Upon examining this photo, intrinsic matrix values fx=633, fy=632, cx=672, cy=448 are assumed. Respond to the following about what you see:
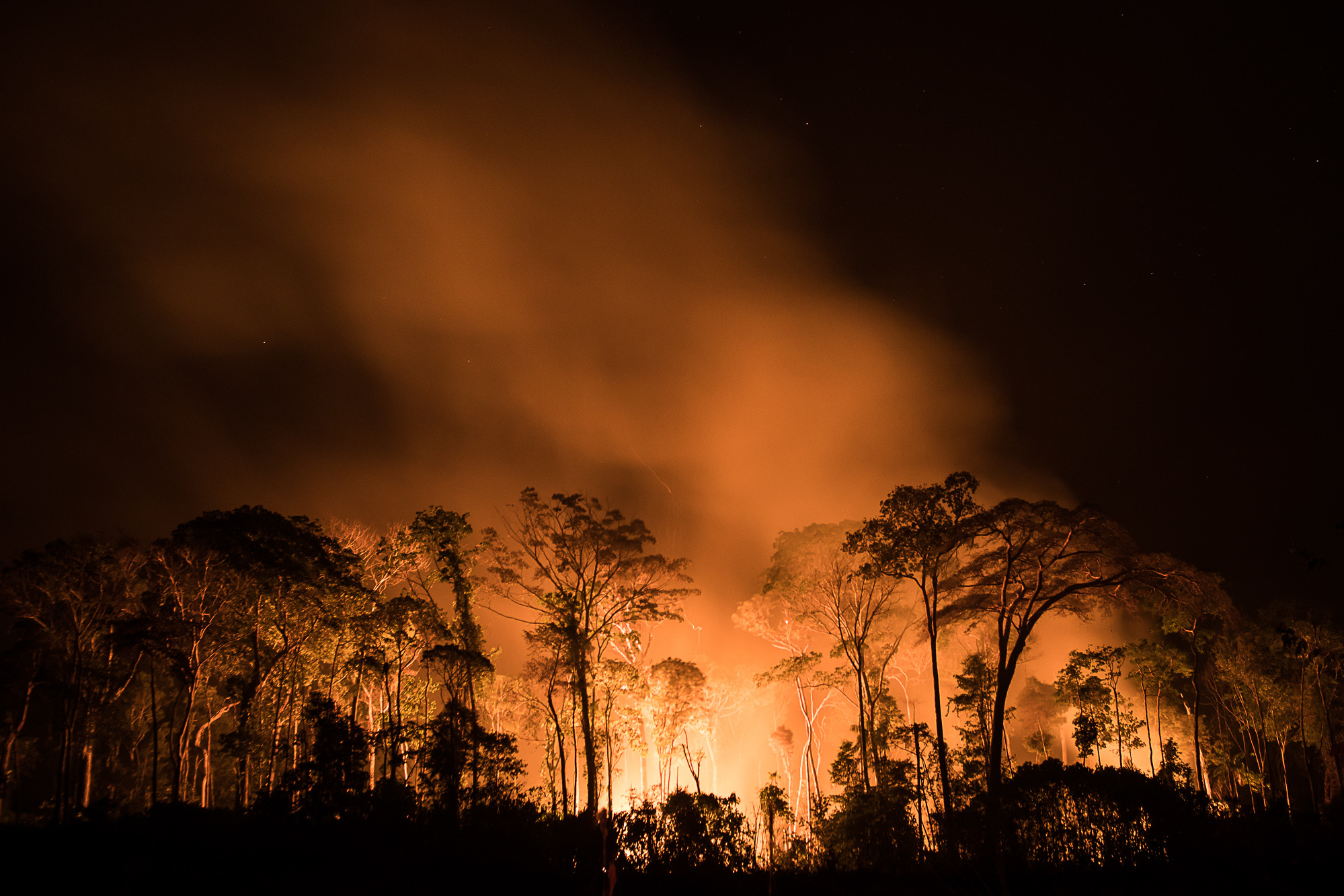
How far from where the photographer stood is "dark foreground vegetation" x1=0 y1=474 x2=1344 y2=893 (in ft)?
34.7

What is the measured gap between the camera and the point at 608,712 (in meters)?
27.8

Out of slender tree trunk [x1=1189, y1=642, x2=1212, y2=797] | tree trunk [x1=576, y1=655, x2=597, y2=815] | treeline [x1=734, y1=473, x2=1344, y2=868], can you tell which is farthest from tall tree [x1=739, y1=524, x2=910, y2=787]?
slender tree trunk [x1=1189, y1=642, x2=1212, y2=797]

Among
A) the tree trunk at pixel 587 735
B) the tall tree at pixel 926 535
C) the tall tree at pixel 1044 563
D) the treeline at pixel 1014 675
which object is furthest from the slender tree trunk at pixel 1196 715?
the tree trunk at pixel 587 735

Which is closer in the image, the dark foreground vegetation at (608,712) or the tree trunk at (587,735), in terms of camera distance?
the dark foreground vegetation at (608,712)

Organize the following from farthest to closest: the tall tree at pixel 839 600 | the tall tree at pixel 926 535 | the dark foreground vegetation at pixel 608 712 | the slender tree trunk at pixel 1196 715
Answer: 1. the slender tree trunk at pixel 1196 715
2. the tall tree at pixel 839 600
3. the tall tree at pixel 926 535
4. the dark foreground vegetation at pixel 608 712

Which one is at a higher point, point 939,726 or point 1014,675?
point 1014,675

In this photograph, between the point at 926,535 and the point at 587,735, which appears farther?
the point at 587,735

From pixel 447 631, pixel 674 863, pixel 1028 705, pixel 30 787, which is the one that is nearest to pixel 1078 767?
pixel 674 863

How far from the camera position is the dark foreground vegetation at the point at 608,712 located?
1058 centimetres

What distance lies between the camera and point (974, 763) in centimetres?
2066

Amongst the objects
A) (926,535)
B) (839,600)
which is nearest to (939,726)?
(926,535)

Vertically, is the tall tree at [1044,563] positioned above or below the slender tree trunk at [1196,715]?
above

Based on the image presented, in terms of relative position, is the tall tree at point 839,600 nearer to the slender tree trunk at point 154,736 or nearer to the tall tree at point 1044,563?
the tall tree at point 1044,563

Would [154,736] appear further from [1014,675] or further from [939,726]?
[1014,675]
